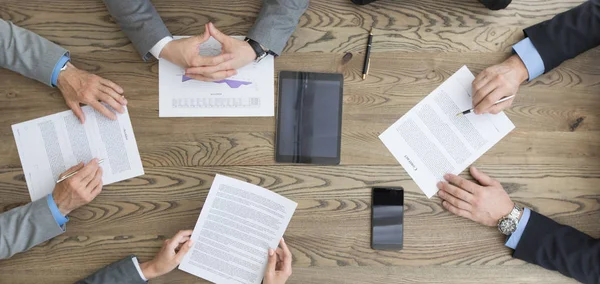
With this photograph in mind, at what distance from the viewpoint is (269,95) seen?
1.43m

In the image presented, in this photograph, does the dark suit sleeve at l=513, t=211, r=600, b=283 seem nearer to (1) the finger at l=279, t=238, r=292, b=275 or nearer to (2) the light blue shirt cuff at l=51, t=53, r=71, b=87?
(1) the finger at l=279, t=238, r=292, b=275

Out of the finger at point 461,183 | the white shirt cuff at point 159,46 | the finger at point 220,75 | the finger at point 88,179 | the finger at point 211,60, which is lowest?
the finger at point 461,183

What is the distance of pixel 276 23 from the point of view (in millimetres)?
1389

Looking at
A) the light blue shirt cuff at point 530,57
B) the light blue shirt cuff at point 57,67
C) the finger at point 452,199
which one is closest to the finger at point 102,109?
the light blue shirt cuff at point 57,67

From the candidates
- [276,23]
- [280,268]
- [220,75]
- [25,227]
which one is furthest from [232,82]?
[25,227]

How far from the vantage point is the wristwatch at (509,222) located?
53.9 inches

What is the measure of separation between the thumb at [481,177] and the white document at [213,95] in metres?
0.62

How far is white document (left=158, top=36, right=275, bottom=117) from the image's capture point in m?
1.42

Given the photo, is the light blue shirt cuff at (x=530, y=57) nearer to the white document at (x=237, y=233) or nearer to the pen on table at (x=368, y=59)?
the pen on table at (x=368, y=59)

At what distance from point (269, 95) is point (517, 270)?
896 millimetres

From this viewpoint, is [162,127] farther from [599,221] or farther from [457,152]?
[599,221]

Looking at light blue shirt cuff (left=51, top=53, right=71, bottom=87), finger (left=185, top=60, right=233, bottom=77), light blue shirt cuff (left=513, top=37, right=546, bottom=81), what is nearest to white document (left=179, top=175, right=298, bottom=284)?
finger (left=185, top=60, right=233, bottom=77)

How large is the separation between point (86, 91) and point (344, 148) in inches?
30.3

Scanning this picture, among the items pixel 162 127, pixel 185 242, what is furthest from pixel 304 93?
pixel 185 242
